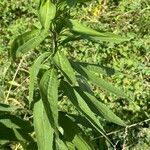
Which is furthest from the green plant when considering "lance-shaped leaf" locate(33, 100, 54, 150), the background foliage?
the background foliage

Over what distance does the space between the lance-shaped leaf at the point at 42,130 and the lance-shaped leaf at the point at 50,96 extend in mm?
125

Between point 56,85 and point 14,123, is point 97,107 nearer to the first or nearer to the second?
point 56,85

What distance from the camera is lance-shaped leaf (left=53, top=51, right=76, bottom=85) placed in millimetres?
2277

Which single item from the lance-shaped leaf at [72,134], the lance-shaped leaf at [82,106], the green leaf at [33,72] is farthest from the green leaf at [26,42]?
the lance-shaped leaf at [72,134]

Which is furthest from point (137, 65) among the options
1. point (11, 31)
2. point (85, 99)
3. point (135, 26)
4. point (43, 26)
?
point (43, 26)

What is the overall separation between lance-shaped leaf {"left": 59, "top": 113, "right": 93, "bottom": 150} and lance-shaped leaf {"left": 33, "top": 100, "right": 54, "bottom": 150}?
21 cm

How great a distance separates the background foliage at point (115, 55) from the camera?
13.2ft

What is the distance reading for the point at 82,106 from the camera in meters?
2.46

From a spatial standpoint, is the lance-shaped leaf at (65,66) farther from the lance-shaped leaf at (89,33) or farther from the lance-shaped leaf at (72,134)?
the lance-shaped leaf at (72,134)

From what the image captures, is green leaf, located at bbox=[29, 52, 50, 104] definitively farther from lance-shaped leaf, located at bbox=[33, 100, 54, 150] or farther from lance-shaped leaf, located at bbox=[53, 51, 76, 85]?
lance-shaped leaf, located at bbox=[33, 100, 54, 150]

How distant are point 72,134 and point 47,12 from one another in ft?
2.33

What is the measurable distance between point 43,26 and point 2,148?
0.85 meters

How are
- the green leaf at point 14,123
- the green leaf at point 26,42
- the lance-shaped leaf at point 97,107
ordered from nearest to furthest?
the green leaf at point 26,42
the lance-shaped leaf at point 97,107
the green leaf at point 14,123

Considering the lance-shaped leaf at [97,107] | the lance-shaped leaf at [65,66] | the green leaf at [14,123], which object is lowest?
the green leaf at [14,123]
